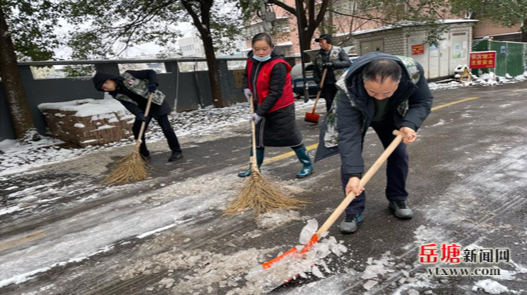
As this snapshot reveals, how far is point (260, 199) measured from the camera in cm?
317

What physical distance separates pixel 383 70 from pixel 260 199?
1702 millimetres

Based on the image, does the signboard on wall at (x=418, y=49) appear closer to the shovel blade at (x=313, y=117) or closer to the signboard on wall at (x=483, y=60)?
the signboard on wall at (x=483, y=60)

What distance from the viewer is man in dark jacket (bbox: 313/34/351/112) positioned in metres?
6.21

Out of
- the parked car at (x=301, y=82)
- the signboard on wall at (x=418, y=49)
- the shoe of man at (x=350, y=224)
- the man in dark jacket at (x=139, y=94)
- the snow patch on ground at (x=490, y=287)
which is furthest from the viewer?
the signboard on wall at (x=418, y=49)

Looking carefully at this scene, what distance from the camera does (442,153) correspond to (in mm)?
4461

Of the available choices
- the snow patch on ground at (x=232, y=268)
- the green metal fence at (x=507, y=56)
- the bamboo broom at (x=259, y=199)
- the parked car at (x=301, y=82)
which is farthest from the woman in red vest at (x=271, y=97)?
the green metal fence at (x=507, y=56)

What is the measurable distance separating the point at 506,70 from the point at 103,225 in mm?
17840

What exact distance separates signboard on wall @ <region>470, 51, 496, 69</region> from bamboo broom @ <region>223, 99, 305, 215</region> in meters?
15.0

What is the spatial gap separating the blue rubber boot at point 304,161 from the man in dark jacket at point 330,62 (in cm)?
270

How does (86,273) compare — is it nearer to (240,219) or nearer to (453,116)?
(240,219)

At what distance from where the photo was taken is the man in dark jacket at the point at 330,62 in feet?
20.4

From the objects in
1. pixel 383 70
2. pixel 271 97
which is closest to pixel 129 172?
pixel 271 97

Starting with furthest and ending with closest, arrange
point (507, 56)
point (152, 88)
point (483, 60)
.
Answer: point (507, 56)
point (483, 60)
point (152, 88)

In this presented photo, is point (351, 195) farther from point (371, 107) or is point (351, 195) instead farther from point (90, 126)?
point (90, 126)
